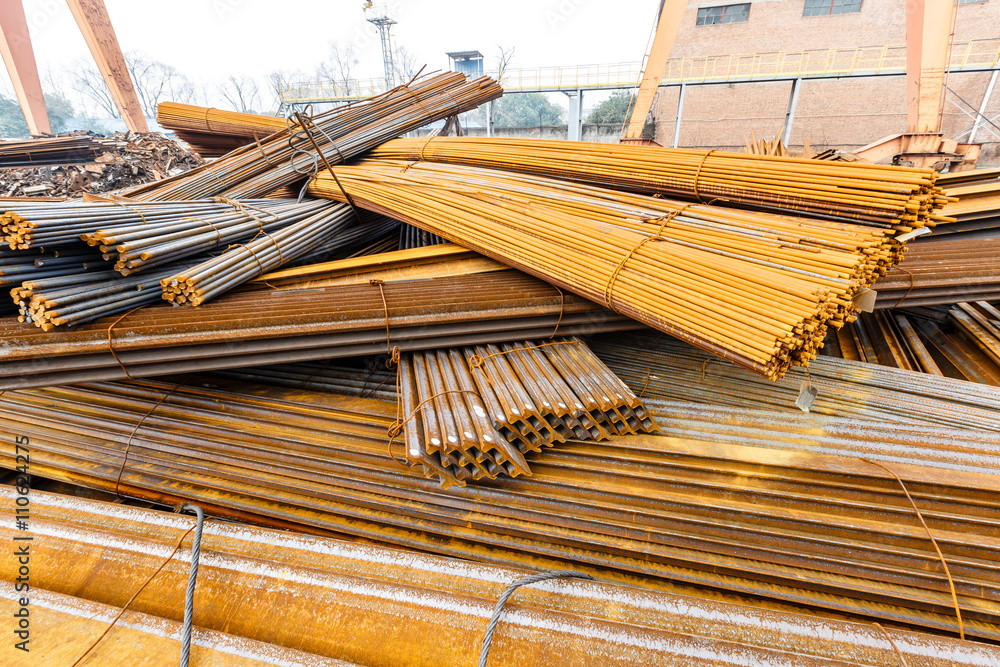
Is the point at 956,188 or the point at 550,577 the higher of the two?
the point at 956,188

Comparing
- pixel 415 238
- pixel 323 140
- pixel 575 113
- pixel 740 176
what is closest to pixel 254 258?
pixel 415 238

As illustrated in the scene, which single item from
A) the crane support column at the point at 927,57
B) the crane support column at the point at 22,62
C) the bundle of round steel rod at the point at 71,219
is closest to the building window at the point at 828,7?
the crane support column at the point at 927,57

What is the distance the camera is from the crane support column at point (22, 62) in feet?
34.8

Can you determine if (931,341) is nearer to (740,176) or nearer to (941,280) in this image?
(941,280)

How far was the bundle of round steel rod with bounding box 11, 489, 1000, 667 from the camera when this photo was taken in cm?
132

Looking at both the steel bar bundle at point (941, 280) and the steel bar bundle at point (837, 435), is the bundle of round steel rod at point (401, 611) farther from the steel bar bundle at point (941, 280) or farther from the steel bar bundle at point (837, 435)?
the steel bar bundle at point (941, 280)

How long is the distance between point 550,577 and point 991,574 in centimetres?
168

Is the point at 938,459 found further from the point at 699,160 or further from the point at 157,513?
the point at 157,513

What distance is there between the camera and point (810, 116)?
15102 mm

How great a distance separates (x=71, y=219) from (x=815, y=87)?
20410 millimetres

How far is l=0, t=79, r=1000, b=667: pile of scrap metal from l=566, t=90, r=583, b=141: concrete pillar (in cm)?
1189

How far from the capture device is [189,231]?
2609 millimetres

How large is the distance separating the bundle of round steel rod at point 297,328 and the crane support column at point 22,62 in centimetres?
1569

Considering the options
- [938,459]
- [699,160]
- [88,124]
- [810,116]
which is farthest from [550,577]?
[88,124]
